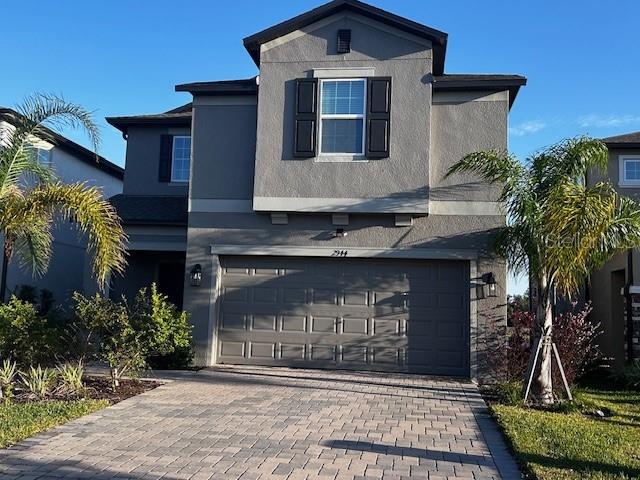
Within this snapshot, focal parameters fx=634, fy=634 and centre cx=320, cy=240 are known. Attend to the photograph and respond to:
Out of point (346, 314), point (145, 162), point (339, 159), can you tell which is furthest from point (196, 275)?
point (145, 162)

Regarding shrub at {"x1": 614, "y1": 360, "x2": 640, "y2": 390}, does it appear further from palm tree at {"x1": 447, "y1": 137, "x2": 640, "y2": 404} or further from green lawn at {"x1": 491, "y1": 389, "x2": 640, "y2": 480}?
palm tree at {"x1": 447, "y1": 137, "x2": 640, "y2": 404}

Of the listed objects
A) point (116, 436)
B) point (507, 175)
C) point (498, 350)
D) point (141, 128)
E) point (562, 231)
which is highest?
point (141, 128)

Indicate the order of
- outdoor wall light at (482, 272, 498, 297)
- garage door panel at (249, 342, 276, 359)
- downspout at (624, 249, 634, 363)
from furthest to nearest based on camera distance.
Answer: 1. downspout at (624, 249, 634, 363)
2. garage door panel at (249, 342, 276, 359)
3. outdoor wall light at (482, 272, 498, 297)

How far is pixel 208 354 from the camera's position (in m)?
12.5

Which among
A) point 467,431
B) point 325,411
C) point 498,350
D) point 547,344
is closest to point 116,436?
point 325,411

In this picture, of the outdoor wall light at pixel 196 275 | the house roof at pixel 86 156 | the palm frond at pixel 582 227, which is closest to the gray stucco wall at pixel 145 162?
the house roof at pixel 86 156

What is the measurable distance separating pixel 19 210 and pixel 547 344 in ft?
26.8

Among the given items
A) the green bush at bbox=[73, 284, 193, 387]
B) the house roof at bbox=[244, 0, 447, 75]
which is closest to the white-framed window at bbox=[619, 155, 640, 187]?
the house roof at bbox=[244, 0, 447, 75]

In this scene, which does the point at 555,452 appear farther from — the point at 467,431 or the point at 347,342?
the point at 347,342

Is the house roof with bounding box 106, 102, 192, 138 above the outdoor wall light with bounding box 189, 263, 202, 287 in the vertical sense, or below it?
above

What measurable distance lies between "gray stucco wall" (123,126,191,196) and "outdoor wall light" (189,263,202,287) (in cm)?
445

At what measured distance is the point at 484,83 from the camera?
1205 centimetres

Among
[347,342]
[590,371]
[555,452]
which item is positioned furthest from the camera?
[590,371]

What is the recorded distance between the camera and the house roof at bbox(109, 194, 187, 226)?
46.5ft
